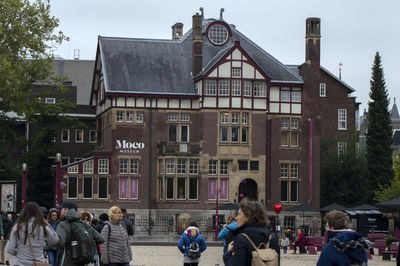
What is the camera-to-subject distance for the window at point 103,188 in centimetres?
5888

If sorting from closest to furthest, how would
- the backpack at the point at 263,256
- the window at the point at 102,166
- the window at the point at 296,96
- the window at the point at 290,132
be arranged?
1. the backpack at the point at 263,256
2. the window at the point at 102,166
3. the window at the point at 290,132
4. the window at the point at 296,96

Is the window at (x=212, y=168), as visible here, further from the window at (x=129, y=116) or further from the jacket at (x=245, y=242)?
the jacket at (x=245, y=242)

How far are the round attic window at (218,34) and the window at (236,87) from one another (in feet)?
16.1

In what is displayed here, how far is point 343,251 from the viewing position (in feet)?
29.5

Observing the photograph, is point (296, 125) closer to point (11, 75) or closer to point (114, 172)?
point (114, 172)

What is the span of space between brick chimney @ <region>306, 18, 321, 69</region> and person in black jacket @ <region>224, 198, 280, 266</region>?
178 feet

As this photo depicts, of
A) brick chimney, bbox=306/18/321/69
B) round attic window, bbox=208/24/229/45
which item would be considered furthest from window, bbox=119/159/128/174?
brick chimney, bbox=306/18/321/69

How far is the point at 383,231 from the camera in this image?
57.3 meters

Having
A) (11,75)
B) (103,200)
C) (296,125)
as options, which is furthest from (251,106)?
(11,75)

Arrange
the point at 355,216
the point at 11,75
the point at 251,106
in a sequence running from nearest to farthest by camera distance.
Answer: the point at 11,75 → the point at 355,216 → the point at 251,106

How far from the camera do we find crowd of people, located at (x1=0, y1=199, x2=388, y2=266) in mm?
8981

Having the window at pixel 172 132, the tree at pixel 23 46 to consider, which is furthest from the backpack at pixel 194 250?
the window at pixel 172 132

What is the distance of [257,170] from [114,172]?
32.8 ft

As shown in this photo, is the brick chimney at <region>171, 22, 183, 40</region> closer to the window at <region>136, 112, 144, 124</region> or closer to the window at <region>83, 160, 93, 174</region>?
the window at <region>136, 112, 144, 124</region>
